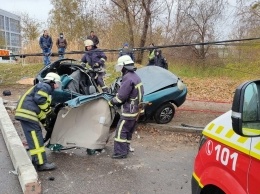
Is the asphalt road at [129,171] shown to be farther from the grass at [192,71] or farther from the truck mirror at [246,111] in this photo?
the grass at [192,71]

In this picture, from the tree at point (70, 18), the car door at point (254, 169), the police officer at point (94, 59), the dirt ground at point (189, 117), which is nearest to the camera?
the car door at point (254, 169)

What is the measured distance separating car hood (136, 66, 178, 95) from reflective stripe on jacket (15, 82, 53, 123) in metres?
2.66

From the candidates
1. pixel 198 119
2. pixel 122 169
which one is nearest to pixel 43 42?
pixel 198 119

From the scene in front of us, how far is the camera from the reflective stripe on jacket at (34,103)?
4.89 m

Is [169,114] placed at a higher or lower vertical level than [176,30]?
lower

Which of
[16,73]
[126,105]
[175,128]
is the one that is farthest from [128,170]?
[16,73]

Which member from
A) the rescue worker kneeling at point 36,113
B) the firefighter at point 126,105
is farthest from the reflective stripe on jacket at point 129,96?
the rescue worker kneeling at point 36,113

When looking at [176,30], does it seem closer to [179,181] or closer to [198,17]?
[198,17]

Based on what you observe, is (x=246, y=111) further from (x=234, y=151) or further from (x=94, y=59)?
(x=94, y=59)

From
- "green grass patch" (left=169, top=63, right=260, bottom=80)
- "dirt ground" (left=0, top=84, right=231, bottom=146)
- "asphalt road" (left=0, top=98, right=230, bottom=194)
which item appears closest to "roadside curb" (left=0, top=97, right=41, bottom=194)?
"asphalt road" (left=0, top=98, right=230, bottom=194)

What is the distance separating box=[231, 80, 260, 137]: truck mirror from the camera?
6.16ft

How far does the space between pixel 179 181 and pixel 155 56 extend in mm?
9280

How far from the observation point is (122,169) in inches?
204

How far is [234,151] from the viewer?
2.25m
